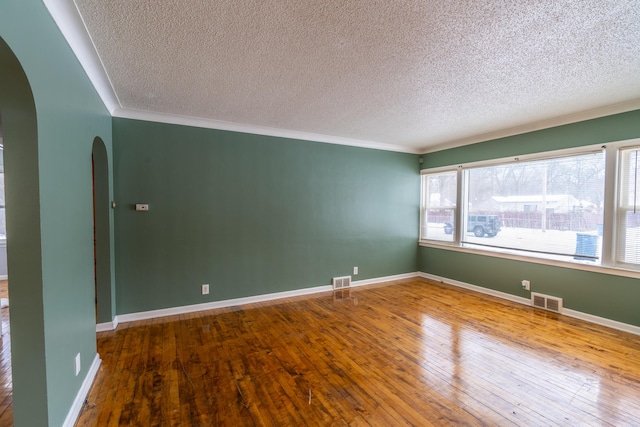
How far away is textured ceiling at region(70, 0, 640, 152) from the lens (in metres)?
1.68

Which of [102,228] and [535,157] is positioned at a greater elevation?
[535,157]

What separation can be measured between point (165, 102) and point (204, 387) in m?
2.91

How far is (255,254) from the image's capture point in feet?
13.5

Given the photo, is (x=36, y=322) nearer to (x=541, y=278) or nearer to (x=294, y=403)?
(x=294, y=403)

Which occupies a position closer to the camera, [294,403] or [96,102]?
[294,403]

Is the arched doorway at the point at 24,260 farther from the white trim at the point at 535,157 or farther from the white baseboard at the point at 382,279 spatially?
the white trim at the point at 535,157

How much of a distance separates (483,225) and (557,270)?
1.18 m

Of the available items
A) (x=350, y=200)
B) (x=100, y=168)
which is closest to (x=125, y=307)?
(x=100, y=168)

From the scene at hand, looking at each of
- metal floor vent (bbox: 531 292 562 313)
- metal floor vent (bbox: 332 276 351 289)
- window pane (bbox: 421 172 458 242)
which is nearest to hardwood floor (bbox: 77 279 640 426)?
metal floor vent (bbox: 531 292 562 313)

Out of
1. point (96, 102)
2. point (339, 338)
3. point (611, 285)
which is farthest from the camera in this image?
point (611, 285)

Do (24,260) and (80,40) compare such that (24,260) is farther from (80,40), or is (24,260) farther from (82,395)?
(80,40)

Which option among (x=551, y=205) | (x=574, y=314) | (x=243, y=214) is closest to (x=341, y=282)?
(x=243, y=214)

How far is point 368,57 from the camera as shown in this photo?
2180 millimetres

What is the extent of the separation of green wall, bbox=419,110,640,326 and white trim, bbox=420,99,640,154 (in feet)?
0.19
